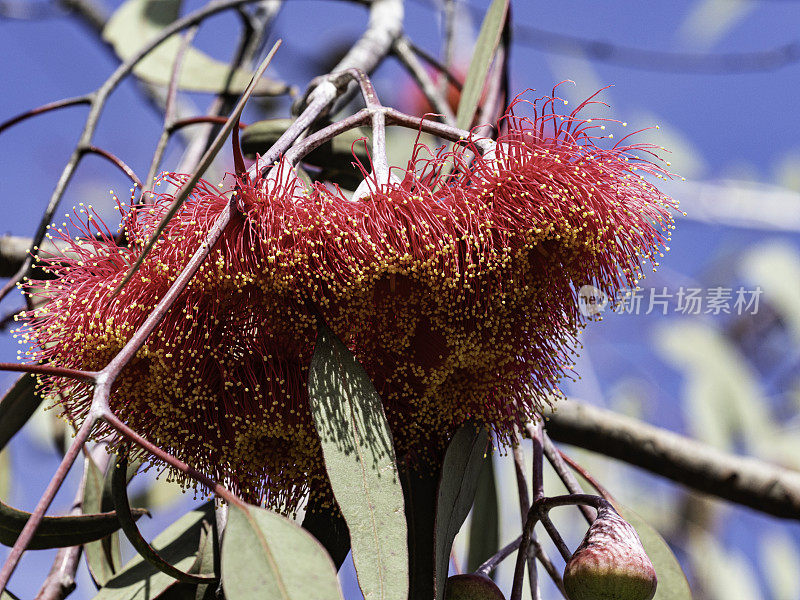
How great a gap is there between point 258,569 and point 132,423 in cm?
27

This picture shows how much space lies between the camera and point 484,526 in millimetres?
1510

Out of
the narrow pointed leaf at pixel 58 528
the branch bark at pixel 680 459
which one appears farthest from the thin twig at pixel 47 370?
the branch bark at pixel 680 459

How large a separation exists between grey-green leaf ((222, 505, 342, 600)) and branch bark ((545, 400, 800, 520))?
965 mm

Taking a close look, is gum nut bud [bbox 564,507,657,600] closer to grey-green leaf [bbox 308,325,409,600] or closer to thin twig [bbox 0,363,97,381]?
grey-green leaf [bbox 308,325,409,600]

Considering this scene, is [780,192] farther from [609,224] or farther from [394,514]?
[394,514]

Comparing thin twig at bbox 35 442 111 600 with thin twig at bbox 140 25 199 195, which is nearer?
thin twig at bbox 35 442 111 600

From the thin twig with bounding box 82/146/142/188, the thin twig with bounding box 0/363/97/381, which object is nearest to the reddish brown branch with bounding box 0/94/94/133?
the thin twig with bounding box 82/146/142/188

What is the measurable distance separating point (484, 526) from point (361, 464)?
786mm

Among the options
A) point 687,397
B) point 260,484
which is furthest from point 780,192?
point 260,484

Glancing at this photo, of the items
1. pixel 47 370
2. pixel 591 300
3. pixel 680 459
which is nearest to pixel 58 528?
pixel 47 370

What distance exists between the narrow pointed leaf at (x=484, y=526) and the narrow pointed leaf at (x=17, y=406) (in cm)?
78

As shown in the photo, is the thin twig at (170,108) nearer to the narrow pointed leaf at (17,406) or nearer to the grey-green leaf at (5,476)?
the narrow pointed leaf at (17,406)

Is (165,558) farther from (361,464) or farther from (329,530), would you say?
(361,464)

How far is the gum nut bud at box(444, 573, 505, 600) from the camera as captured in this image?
890mm
